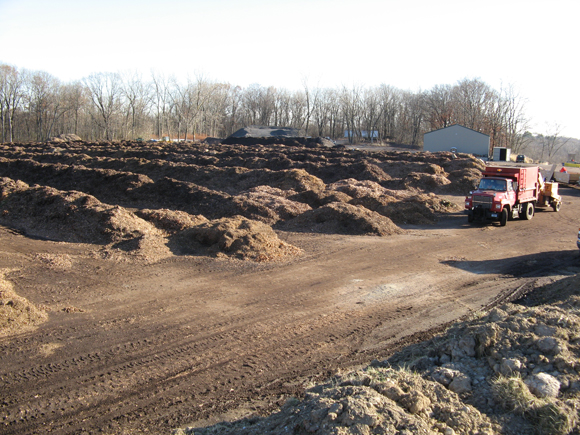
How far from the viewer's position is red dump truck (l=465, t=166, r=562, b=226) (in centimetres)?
1858

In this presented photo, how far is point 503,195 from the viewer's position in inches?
738

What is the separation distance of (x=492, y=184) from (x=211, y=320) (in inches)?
631

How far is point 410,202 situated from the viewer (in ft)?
67.9

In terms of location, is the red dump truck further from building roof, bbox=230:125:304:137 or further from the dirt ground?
building roof, bbox=230:125:304:137

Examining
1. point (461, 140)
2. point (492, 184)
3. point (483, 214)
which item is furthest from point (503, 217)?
point (461, 140)

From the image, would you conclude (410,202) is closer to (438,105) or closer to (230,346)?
(230,346)

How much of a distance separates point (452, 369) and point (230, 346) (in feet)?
11.9

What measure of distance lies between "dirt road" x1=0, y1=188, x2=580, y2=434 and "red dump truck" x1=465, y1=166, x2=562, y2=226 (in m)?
3.83

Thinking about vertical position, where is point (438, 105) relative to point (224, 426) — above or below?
above

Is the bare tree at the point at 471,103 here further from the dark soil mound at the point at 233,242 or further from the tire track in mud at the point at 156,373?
the tire track in mud at the point at 156,373

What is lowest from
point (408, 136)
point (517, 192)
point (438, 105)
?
point (517, 192)

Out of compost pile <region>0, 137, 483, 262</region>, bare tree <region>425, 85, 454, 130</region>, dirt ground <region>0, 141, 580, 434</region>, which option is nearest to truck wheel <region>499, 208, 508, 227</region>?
dirt ground <region>0, 141, 580, 434</region>

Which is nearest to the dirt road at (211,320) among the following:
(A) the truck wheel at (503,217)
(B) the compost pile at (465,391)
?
(B) the compost pile at (465,391)

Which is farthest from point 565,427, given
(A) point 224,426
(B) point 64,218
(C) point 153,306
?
(B) point 64,218
